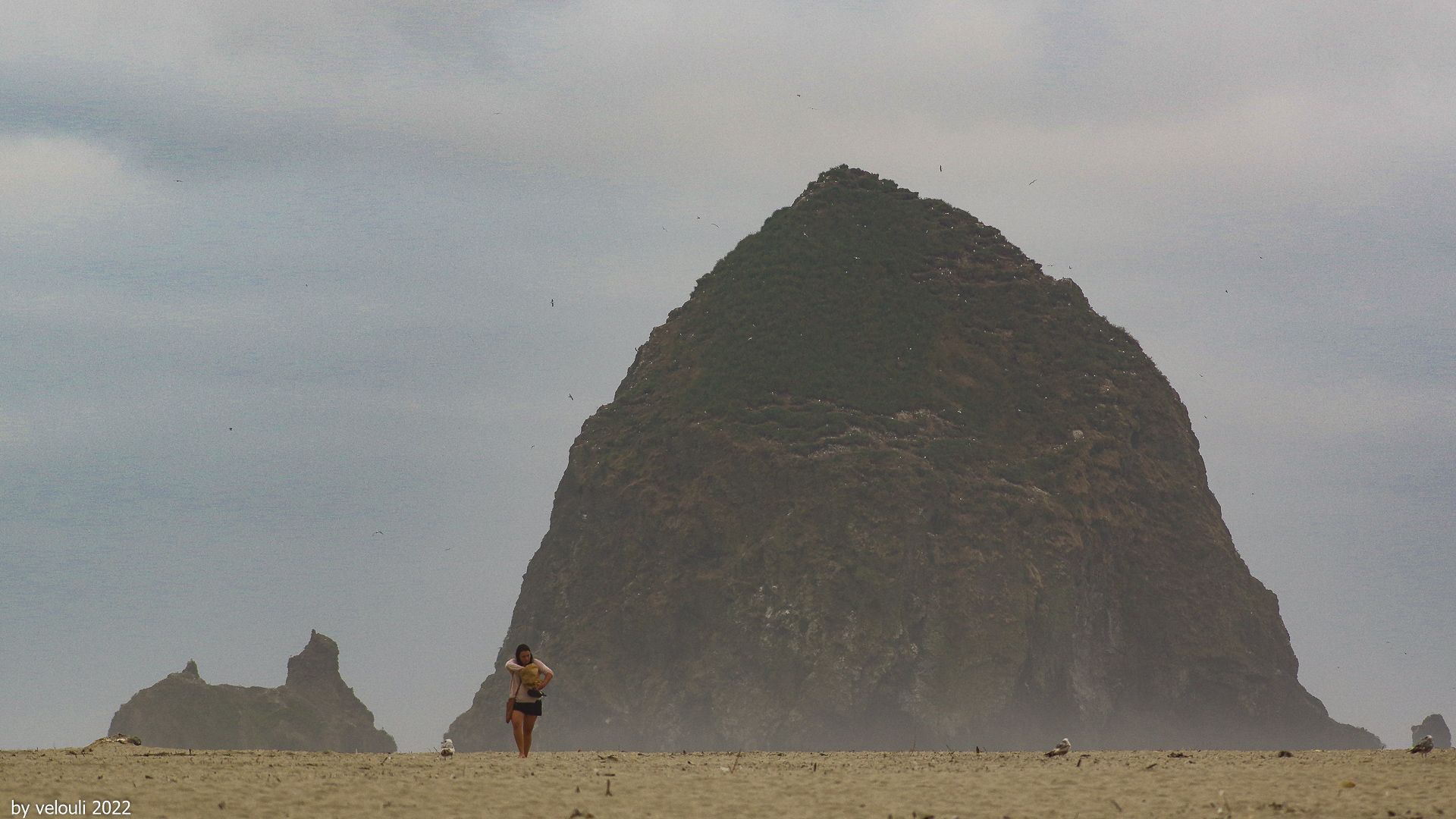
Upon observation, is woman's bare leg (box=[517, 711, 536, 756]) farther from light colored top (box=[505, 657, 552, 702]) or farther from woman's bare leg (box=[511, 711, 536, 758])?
light colored top (box=[505, 657, 552, 702])

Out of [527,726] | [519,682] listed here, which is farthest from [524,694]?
[527,726]

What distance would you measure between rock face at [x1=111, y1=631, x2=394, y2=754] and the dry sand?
55196 mm

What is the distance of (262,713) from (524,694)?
59.9 m

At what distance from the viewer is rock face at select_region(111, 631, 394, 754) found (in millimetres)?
73312

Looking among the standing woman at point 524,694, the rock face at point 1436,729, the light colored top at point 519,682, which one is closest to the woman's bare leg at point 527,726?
the standing woman at point 524,694

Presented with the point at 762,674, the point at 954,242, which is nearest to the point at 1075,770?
the point at 762,674

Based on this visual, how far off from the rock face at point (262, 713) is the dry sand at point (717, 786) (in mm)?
55196

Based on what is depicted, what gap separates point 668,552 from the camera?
230 feet

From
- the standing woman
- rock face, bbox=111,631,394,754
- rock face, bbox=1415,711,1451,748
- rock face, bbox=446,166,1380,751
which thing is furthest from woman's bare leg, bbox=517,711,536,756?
rock face, bbox=1415,711,1451,748

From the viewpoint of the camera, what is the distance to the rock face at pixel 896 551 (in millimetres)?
63312

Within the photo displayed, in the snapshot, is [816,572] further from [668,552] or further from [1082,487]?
[1082,487]

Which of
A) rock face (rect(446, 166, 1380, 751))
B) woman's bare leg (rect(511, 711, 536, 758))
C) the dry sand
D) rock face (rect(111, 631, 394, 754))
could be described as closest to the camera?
the dry sand

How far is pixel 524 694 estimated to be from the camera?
21484 millimetres

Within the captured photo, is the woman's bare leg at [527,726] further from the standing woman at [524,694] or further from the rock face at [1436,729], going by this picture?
the rock face at [1436,729]
